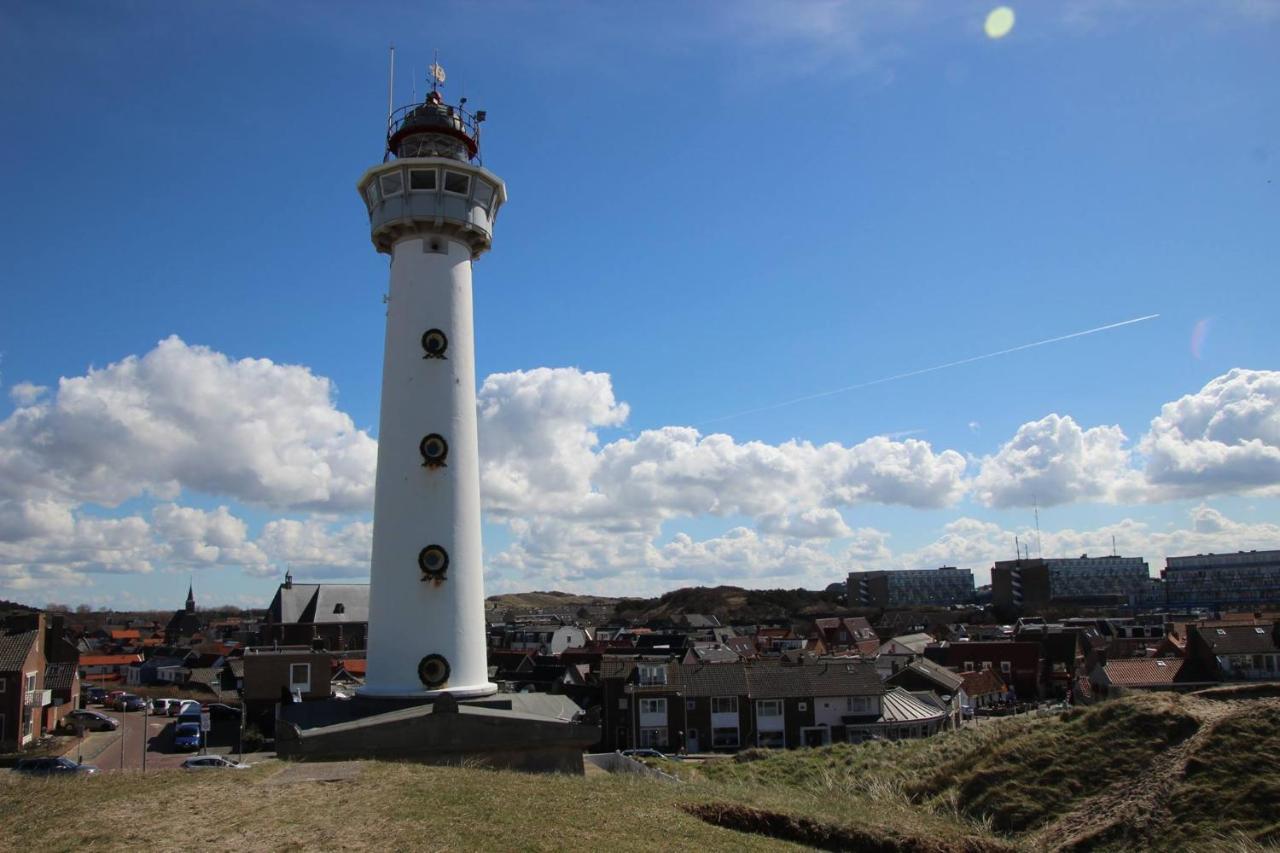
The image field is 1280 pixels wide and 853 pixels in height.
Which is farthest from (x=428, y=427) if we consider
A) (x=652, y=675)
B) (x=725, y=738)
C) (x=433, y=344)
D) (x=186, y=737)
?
(x=725, y=738)

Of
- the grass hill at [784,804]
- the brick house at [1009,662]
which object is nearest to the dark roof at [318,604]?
the brick house at [1009,662]

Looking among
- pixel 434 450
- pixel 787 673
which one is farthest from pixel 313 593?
pixel 434 450

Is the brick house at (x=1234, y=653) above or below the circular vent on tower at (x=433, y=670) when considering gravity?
below

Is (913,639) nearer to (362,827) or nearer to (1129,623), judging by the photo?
(1129,623)

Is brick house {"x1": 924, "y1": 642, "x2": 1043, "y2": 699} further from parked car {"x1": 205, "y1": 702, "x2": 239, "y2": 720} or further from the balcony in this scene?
the balcony

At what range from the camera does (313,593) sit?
91750 mm

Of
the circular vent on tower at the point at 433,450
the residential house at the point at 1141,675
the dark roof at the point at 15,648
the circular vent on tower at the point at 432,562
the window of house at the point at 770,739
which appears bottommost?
the window of house at the point at 770,739

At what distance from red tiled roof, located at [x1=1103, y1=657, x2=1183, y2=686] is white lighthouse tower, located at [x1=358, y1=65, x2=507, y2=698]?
5058cm

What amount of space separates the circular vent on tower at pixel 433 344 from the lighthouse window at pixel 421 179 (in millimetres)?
4039

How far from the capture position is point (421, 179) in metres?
24.7

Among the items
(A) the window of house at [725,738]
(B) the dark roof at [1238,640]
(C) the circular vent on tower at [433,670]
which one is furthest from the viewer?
(B) the dark roof at [1238,640]

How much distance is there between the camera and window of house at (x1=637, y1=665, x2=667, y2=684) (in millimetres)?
55312

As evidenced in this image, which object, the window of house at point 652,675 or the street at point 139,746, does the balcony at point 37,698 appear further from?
the window of house at point 652,675

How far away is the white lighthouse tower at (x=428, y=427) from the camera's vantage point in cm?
2267
